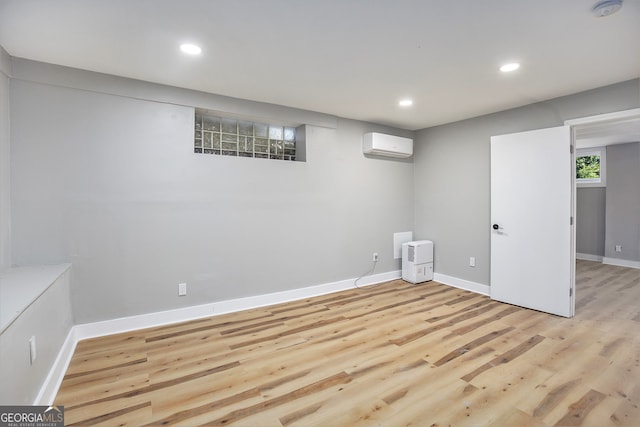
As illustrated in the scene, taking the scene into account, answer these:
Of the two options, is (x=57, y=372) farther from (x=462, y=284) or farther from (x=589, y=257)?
(x=589, y=257)

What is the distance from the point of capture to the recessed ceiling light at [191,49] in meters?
2.18

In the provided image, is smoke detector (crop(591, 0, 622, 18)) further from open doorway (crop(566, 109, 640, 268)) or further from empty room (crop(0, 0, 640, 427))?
open doorway (crop(566, 109, 640, 268))

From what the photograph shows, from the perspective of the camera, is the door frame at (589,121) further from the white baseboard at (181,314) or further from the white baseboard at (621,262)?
the white baseboard at (621,262)

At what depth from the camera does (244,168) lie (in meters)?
3.39

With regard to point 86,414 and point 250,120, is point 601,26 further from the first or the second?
point 86,414

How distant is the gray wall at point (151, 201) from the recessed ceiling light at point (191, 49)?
84 centimetres

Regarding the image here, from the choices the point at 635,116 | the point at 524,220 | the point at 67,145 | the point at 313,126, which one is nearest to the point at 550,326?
the point at 524,220

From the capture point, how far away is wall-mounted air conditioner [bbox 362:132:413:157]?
4.24 m

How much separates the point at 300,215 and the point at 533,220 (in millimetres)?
2769

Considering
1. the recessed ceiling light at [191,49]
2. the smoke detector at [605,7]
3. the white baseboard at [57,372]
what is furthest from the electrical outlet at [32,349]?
the smoke detector at [605,7]

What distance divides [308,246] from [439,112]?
2488 millimetres

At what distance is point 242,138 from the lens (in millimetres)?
3584

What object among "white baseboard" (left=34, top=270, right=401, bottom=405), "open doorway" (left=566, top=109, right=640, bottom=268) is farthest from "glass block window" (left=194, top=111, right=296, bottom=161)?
"open doorway" (left=566, top=109, right=640, bottom=268)

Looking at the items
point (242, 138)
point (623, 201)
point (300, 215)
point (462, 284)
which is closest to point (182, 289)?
point (300, 215)
